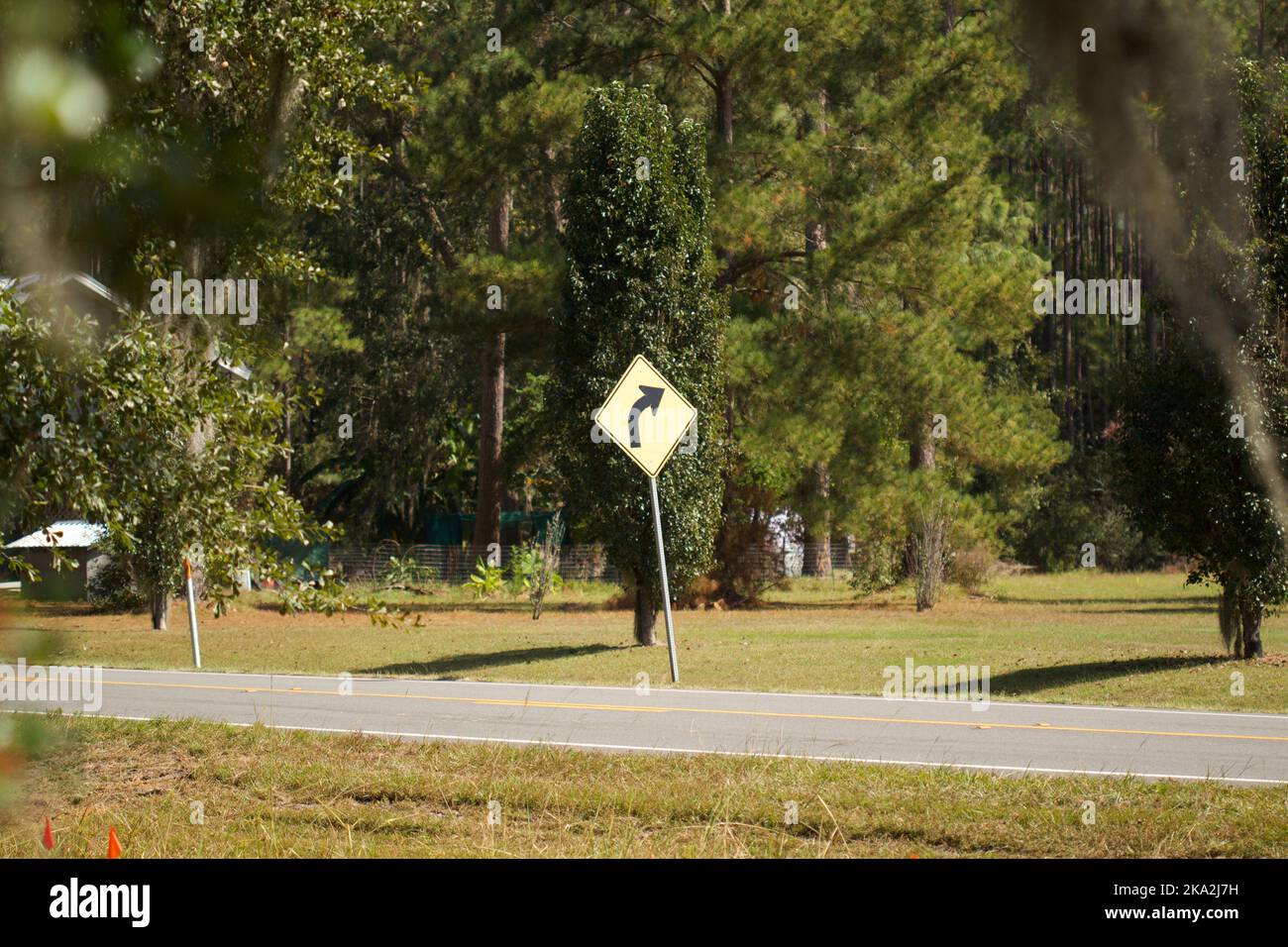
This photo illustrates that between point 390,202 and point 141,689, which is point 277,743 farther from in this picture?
point 390,202

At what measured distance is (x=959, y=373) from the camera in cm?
3506

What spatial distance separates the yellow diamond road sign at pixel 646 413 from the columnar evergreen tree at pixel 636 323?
9.73 feet

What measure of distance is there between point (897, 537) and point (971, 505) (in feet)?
6.80

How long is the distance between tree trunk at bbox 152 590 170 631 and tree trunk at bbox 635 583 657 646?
12.9 metres

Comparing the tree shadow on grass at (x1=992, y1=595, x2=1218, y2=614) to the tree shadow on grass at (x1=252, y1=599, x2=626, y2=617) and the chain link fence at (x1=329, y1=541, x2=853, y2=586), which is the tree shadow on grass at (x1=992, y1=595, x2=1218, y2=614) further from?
the tree shadow on grass at (x1=252, y1=599, x2=626, y2=617)

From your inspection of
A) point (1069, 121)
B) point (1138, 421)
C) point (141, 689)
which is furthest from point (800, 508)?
point (1069, 121)

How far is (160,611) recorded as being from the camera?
3238cm

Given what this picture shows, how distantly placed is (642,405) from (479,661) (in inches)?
221

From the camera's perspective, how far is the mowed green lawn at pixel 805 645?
18172 mm

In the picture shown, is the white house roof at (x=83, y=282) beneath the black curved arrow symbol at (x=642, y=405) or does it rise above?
beneath

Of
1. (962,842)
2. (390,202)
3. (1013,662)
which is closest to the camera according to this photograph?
(962,842)

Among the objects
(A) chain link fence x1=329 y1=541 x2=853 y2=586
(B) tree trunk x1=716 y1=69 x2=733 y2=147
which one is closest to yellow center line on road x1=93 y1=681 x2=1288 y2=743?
(B) tree trunk x1=716 y1=69 x2=733 y2=147

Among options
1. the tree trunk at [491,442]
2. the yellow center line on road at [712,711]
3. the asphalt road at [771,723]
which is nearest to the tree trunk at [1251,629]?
the asphalt road at [771,723]

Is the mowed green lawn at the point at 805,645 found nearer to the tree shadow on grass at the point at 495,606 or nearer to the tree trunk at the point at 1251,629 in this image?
the tree shadow on grass at the point at 495,606
